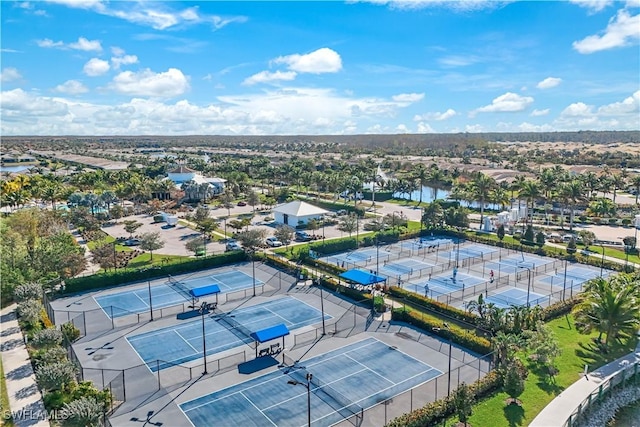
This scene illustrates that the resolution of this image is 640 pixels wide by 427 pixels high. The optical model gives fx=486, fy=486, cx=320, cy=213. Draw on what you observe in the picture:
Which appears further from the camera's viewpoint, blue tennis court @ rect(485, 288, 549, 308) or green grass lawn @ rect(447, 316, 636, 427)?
blue tennis court @ rect(485, 288, 549, 308)

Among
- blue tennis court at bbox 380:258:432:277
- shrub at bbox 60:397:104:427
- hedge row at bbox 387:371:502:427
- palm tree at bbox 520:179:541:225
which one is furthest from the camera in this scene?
palm tree at bbox 520:179:541:225

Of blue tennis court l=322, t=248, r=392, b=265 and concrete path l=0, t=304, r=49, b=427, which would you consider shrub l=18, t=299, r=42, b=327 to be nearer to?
concrete path l=0, t=304, r=49, b=427

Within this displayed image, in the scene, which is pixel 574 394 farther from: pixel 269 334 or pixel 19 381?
→ pixel 19 381

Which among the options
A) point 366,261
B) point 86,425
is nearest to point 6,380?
point 86,425

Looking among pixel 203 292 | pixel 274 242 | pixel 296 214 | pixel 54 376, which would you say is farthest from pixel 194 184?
pixel 54 376

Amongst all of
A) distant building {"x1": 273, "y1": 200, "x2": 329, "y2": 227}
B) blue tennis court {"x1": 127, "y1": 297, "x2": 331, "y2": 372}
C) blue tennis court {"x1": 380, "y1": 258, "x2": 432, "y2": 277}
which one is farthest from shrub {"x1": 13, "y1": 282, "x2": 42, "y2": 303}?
distant building {"x1": 273, "y1": 200, "x2": 329, "y2": 227}

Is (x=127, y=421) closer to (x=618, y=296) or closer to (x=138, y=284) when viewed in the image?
(x=138, y=284)
